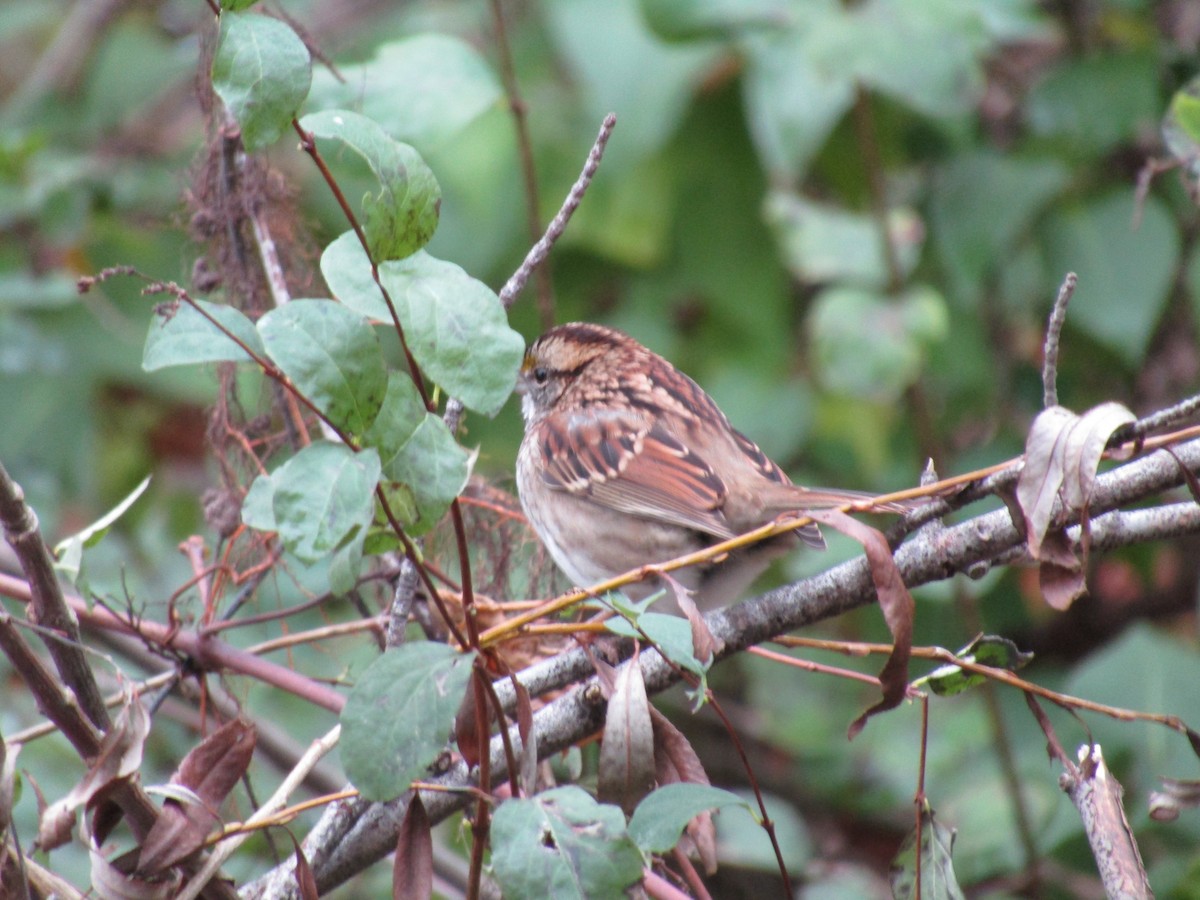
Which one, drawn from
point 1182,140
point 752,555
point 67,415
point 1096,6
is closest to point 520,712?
point 752,555

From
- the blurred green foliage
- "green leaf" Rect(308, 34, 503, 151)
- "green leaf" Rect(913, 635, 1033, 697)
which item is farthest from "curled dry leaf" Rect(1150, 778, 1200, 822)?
"green leaf" Rect(308, 34, 503, 151)

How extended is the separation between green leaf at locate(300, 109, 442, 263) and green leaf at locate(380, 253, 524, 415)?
24 millimetres

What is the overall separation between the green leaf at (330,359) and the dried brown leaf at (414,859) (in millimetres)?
508

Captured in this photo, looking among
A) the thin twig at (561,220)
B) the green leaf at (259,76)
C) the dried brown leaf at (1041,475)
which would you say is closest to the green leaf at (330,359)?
the green leaf at (259,76)

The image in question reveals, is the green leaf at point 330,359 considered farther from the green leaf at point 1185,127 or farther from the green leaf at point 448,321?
the green leaf at point 1185,127

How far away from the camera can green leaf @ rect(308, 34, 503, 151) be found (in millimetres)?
2686

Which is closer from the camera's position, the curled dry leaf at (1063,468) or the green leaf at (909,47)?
the curled dry leaf at (1063,468)

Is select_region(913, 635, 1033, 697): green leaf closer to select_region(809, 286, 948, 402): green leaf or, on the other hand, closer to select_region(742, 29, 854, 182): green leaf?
select_region(809, 286, 948, 402): green leaf

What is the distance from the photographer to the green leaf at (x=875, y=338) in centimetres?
360

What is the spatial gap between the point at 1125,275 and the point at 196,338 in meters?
3.10

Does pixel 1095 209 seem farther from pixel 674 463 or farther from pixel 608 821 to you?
pixel 608 821

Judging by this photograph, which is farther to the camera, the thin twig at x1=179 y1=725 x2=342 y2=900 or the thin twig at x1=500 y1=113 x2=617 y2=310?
the thin twig at x1=500 y1=113 x2=617 y2=310

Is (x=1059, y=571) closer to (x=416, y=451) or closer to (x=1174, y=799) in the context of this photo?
(x=1174, y=799)

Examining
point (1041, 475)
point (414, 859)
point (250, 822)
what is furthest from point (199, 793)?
point (1041, 475)
